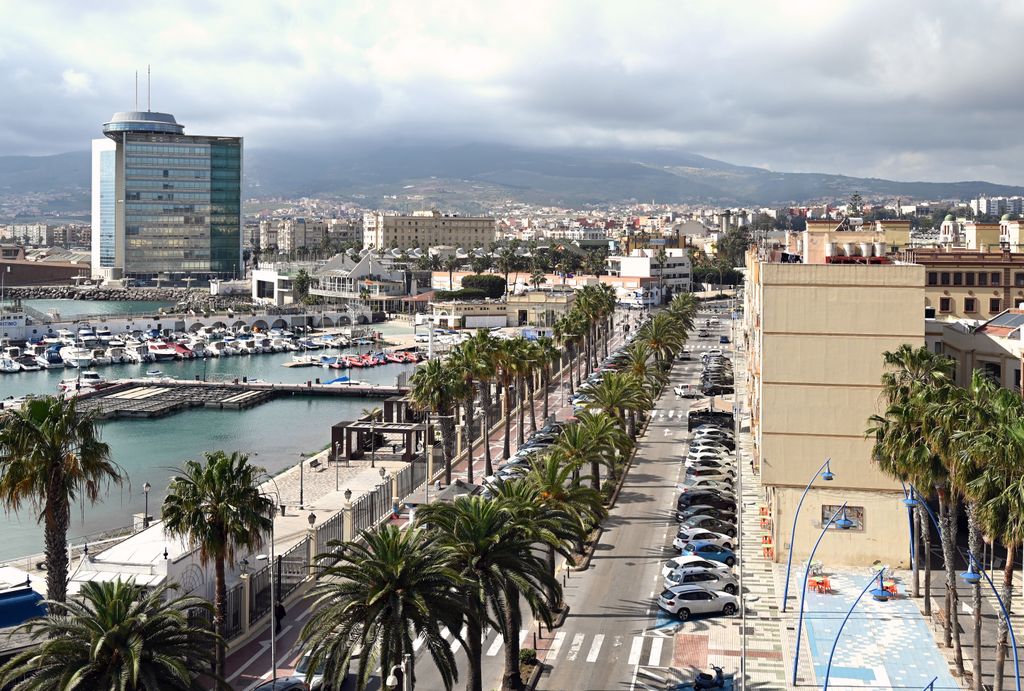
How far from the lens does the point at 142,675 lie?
15.9 meters

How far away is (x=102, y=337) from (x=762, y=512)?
90.2m

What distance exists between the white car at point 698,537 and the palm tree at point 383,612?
15201 millimetres

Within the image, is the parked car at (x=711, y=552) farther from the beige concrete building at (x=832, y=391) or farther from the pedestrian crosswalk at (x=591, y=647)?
the pedestrian crosswalk at (x=591, y=647)

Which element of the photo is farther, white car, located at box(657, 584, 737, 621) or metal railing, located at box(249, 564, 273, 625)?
white car, located at box(657, 584, 737, 621)

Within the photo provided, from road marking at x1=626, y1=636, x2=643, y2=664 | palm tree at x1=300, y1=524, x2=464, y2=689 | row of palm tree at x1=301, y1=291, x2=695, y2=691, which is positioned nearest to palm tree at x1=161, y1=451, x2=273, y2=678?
row of palm tree at x1=301, y1=291, x2=695, y2=691

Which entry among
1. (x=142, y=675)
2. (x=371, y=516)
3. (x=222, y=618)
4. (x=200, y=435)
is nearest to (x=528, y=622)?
(x=222, y=618)

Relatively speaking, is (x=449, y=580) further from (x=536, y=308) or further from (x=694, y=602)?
(x=536, y=308)

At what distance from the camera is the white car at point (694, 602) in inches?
1075

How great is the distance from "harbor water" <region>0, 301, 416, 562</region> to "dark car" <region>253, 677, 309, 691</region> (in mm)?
19218

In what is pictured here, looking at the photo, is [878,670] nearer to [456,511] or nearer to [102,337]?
[456,511]

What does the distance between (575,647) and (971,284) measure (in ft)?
108

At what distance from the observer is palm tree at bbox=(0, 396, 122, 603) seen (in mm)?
22250

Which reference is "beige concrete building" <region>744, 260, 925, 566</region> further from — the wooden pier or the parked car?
the wooden pier

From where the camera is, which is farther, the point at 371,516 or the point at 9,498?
the point at 371,516
